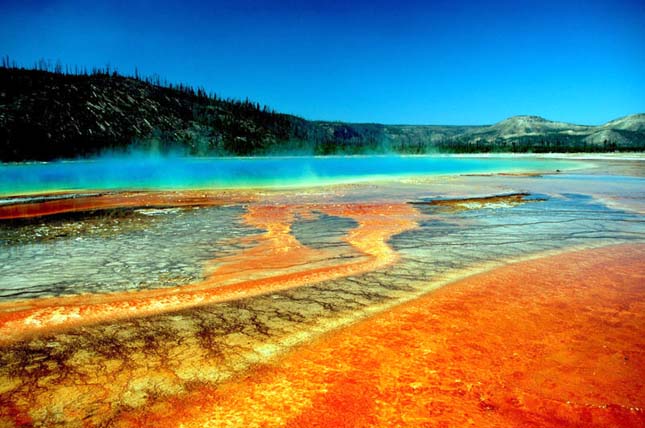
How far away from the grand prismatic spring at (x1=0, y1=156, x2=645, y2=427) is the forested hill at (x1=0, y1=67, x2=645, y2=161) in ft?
262

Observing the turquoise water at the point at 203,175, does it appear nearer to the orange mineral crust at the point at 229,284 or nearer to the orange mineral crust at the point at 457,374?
the orange mineral crust at the point at 229,284

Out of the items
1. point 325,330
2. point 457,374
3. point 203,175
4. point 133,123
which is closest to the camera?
point 457,374

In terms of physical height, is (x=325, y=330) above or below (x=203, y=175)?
above

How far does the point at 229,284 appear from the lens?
523cm

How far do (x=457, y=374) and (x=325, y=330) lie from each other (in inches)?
47.3

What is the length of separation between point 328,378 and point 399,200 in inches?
A: 472

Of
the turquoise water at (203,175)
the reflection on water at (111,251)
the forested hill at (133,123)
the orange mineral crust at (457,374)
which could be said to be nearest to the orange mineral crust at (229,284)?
the reflection on water at (111,251)

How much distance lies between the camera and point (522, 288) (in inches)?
195

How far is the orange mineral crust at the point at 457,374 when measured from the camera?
2590 mm

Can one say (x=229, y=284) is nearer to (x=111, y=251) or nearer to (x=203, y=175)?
(x=111, y=251)

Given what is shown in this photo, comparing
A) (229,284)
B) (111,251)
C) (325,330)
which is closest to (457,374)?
(325,330)

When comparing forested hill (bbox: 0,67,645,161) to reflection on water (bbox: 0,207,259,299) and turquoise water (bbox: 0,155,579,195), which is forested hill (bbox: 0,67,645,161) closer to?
turquoise water (bbox: 0,155,579,195)

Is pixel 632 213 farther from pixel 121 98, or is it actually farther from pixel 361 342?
pixel 121 98

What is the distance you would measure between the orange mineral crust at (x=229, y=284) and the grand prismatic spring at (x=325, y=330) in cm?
3
